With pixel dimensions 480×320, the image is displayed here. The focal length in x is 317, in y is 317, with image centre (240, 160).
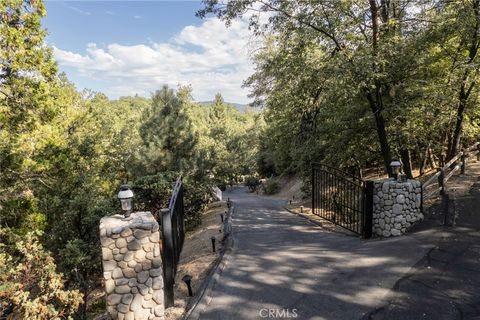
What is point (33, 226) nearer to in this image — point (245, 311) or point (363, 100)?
point (245, 311)

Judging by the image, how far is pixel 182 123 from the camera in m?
15.1

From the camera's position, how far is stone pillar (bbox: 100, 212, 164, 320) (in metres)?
5.04

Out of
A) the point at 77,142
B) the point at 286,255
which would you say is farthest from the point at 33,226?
the point at 286,255

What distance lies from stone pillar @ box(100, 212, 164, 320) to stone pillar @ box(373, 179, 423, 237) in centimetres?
604

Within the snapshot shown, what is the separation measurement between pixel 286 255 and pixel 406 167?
28.6 ft

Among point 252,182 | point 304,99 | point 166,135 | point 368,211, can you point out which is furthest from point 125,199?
point 252,182

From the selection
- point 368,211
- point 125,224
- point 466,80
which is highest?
point 466,80

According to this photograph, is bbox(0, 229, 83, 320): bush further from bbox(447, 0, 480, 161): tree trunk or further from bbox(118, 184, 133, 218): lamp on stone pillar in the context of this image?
bbox(447, 0, 480, 161): tree trunk

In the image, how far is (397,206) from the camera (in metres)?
8.20

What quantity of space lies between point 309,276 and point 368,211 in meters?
3.22

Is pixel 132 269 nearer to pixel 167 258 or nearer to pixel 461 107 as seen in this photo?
pixel 167 258

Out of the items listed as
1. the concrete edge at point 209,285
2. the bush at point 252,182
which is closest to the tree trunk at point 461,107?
the concrete edge at point 209,285

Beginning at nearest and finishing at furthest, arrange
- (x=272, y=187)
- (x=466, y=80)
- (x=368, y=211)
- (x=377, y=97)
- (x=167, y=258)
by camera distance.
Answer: (x=167, y=258) → (x=368, y=211) → (x=466, y=80) → (x=377, y=97) → (x=272, y=187)

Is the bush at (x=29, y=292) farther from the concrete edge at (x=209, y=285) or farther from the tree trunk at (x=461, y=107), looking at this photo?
the tree trunk at (x=461, y=107)
